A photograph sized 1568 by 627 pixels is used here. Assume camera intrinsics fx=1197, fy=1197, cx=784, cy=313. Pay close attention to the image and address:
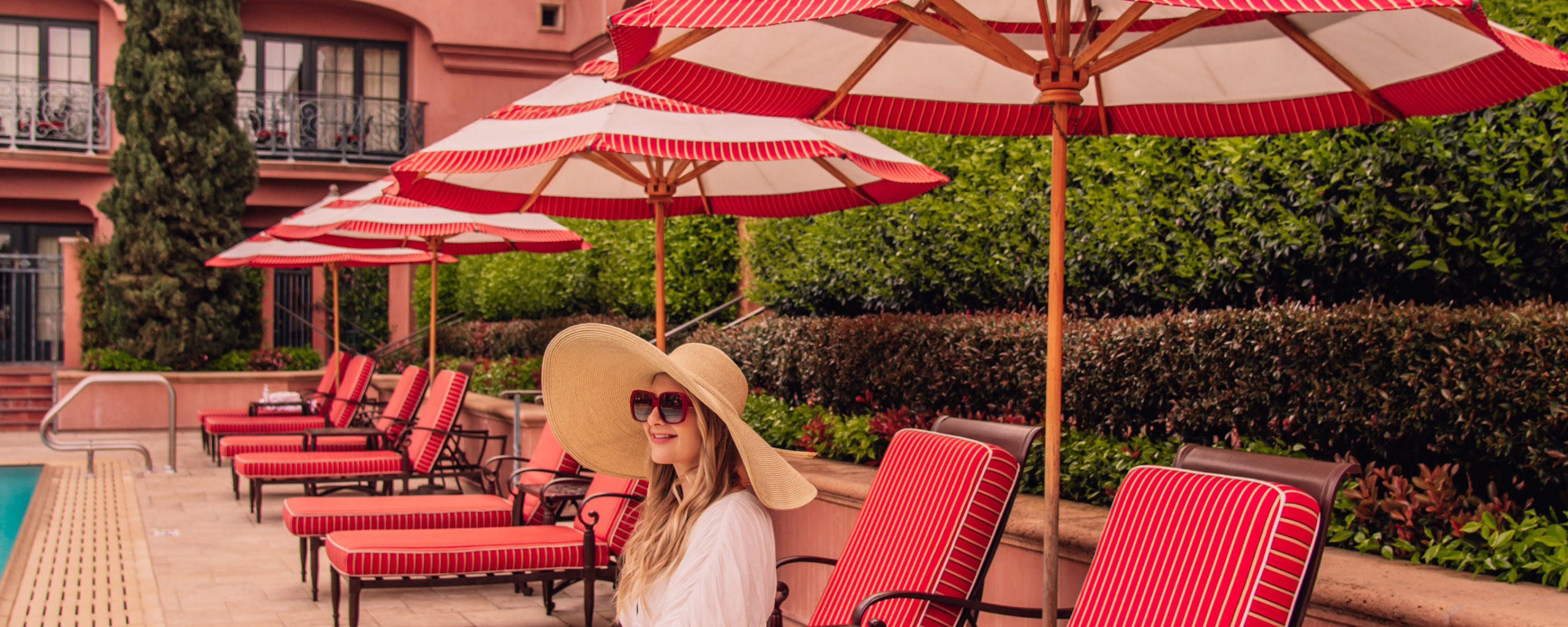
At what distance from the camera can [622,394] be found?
327cm

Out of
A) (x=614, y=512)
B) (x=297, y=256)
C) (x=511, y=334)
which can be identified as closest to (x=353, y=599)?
(x=614, y=512)

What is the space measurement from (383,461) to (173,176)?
36.5 ft

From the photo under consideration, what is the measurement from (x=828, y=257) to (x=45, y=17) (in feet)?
64.0

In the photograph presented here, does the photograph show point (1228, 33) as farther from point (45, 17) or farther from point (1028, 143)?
point (45, 17)

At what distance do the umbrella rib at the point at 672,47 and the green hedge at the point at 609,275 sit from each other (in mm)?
5750

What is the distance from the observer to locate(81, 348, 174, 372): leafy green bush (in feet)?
57.7

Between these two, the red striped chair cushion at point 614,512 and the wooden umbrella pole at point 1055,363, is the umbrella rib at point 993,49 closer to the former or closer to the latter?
the wooden umbrella pole at point 1055,363

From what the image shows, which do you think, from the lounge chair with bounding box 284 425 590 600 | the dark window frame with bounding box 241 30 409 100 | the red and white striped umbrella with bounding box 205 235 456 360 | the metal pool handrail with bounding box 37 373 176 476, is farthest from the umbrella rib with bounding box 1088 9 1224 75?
the dark window frame with bounding box 241 30 409 100

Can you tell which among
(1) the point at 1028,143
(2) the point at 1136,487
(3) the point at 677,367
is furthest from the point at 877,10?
(1) the point at 1028,143

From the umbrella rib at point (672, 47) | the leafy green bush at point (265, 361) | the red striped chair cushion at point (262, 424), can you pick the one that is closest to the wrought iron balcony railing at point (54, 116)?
the leafy green bush at point (265, 361)

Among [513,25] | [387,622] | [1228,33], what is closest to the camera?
[1228,33]

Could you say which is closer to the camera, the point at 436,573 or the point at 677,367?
the point at 677,367

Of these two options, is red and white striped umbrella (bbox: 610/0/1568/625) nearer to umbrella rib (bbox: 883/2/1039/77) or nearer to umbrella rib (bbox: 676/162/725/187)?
umbrella rib (bbox: 883/2/1039/77)

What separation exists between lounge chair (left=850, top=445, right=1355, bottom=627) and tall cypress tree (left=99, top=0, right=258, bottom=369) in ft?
55.7
